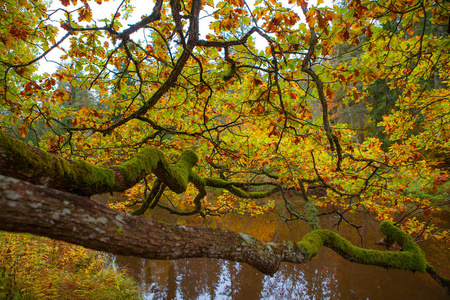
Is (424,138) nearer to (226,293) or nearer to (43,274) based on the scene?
(226,293)

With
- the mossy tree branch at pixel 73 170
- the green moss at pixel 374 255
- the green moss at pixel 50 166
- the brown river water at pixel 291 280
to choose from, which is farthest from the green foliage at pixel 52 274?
the green moss at pixel 374 255

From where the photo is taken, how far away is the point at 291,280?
7711 millimetres

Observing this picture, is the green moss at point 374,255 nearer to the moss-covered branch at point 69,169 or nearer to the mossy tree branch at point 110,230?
the mossy tree branch at point 110,230

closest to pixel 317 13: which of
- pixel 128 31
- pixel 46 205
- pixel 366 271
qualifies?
pixel 128 31

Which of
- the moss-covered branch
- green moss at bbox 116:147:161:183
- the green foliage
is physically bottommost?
the green foliage

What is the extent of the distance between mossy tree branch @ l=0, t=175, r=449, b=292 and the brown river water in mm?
5381

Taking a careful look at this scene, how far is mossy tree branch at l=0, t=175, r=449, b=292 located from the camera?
2.81 ft

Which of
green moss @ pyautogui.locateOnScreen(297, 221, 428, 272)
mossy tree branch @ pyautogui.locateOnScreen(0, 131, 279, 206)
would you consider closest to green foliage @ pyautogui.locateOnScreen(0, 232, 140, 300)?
mossy tree branch @ pyautogui.locateOnScreen(0, 131, 279, 206)

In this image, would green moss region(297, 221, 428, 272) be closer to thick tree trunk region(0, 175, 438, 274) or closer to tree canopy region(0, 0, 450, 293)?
tree canopy region(0, 0, 450, 293)

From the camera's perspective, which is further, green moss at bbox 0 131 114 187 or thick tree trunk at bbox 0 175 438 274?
green moss at bbox 0 131 114 187

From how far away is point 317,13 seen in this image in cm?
205

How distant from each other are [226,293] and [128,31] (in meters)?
8.08

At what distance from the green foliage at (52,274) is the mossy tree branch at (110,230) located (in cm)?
495

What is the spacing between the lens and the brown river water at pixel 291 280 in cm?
693
